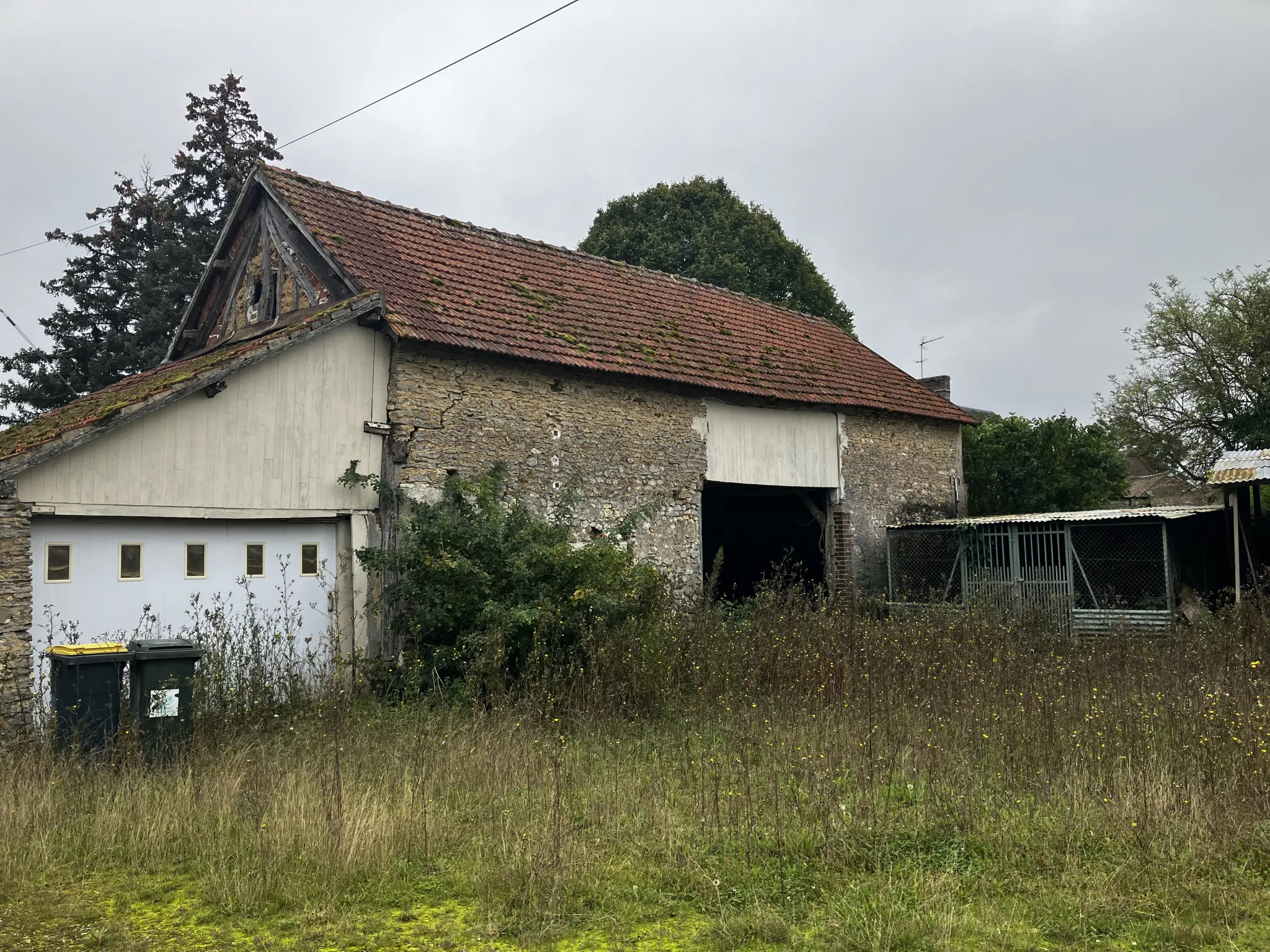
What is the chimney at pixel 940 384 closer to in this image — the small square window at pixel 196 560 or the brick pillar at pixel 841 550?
the brick pillar at pixel 841 550

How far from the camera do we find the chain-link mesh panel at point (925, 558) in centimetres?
1705

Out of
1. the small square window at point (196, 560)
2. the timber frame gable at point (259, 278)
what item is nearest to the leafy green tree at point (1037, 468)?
the timber frame gable at point (259, 278)

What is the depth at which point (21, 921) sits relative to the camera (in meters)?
4.49

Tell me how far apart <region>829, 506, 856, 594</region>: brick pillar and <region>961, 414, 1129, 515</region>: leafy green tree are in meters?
5.71

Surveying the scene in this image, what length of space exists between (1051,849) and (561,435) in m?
8.93

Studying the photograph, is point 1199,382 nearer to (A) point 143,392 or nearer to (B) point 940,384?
(B) point 940,384

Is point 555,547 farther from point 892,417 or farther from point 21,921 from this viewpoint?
point 892,417

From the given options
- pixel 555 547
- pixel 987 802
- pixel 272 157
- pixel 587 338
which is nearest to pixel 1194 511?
pixel 587 338

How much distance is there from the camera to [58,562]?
28.5 feet

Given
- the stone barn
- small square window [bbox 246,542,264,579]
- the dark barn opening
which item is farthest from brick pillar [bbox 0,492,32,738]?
the dark barn opening

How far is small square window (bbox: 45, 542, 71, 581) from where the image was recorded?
339 inches

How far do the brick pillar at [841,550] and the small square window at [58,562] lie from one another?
1157 centimetres

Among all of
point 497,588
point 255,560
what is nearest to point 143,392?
point 255,560

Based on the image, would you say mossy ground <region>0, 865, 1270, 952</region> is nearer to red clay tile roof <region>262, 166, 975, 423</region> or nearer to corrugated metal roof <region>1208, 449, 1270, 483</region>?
red clay tile roof <region>262, 166, 975, 423</region>
